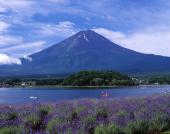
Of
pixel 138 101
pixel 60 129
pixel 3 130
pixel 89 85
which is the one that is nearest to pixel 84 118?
pixel 60 129

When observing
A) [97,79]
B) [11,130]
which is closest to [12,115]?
[11,130]

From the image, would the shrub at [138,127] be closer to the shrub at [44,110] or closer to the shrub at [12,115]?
the shrub at [44,110]

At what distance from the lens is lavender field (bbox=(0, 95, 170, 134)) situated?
10.7 metres

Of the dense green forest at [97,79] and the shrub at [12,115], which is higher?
the dense green forest at [97,79]

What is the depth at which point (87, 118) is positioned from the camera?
39.8 feet

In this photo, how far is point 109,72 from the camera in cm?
16725

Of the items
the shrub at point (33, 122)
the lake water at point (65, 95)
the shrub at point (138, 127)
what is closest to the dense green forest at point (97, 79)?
the lake water at point (65, 95)

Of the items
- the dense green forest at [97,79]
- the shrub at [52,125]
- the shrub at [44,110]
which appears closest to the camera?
the shrub at [52,125]

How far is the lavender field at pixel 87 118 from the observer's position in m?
10.7

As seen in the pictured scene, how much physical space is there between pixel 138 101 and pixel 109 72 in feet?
496

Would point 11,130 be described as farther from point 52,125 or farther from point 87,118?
point 87,118

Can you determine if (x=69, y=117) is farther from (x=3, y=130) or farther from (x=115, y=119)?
(x=3, y=130)

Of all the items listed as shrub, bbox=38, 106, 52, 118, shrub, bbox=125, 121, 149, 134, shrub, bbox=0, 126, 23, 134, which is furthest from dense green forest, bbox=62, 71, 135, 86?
shrub, bbox=0, 126, 23, 134

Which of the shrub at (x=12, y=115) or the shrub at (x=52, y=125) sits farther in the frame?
the shrub at (x=12, y=115)
